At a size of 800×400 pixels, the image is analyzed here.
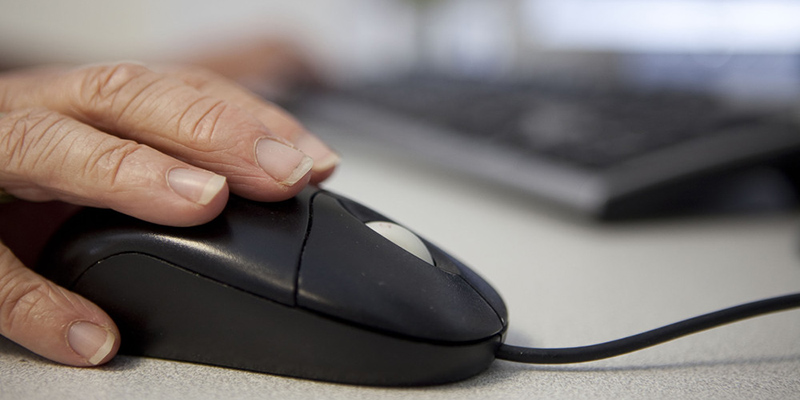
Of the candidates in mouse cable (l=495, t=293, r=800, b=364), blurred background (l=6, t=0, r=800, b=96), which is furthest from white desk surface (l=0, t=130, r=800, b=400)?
blurred background (l=6, t=0, r=800, b=96)

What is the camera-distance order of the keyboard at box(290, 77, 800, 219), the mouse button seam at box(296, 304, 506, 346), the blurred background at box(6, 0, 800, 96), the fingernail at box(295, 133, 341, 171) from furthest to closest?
1. the blurred background at box(6, 0, 800, 96)
2. the keyboard at box(290, 77, 800, 219)
3. the fingernail at box(295, 133, 341, 171)
4. the mouse button seam at box(296, 304, 506, 346)

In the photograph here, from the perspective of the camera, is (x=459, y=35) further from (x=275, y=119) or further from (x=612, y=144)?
(x=275, y=119)

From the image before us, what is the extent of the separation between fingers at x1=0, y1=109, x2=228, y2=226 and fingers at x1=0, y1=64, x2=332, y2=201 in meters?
0.01

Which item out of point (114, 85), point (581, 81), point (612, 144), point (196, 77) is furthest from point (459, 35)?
point (114, 85)

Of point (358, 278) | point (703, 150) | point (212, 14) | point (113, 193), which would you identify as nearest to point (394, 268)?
point (358, 278)

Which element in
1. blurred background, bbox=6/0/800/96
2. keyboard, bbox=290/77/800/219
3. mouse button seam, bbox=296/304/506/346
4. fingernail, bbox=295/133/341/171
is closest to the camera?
mouse button seam, bbox=296/304/506/346

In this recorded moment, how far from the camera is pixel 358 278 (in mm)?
251

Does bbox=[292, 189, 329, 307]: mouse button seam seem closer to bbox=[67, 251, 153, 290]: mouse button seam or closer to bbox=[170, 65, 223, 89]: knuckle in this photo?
bbox=[67, 251, 153, 290]: mouse button seam

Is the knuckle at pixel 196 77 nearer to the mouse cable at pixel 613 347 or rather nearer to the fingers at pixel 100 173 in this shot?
the fingers at pixel 100 173

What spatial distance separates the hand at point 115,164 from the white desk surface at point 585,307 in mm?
20

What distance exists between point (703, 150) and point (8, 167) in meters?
0.49

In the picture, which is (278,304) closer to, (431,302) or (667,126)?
(431,302)

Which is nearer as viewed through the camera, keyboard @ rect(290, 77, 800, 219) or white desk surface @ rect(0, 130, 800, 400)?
white desk surface @ rect(0, 130, 800, 400)

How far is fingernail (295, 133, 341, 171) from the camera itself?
365 mm
